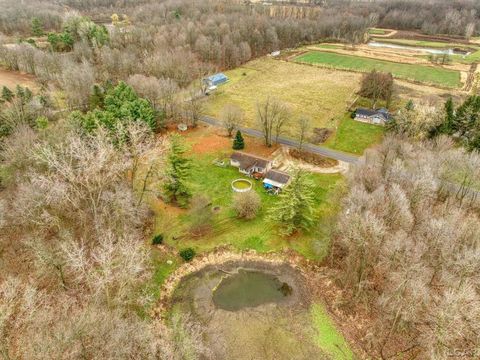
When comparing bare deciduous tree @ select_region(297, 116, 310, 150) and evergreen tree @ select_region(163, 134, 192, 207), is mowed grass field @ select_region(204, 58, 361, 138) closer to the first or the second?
bare deciduous tree @ select_region(297, 116, 310, 150)

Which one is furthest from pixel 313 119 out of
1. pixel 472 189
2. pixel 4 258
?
pixel 4 258

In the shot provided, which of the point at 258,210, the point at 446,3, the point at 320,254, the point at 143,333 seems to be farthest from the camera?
the point at 446,3

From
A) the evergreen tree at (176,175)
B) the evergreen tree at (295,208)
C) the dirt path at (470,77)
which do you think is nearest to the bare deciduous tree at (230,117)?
the evergreen tree at (176,175)

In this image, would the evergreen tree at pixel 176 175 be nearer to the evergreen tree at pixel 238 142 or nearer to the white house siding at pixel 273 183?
the white house siding at pixel 273 183

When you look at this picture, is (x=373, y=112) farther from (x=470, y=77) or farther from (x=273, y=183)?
(x=470, y=77)

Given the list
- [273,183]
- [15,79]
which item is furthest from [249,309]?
[15,79]

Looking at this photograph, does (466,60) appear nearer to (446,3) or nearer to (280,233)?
(446,3)
